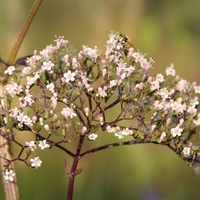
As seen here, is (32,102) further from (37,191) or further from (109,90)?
(37,191)

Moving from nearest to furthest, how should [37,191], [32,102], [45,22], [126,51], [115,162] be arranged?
[32,102] < [126,51] < [37,191] < [115,162] < [45,22]

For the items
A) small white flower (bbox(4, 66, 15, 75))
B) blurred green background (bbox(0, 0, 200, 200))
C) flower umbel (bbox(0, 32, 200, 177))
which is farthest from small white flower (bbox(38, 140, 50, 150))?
blurred green background (bbox(0, 0, 200, 200))

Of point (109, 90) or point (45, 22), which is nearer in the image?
point (109, 90)

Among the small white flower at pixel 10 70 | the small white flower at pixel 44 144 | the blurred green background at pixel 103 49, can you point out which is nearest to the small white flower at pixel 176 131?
the small white flower at pixel 44 144

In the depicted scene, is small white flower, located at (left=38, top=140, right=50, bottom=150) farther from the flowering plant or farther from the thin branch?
the thin branch

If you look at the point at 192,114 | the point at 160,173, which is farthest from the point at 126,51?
the point at 160,173

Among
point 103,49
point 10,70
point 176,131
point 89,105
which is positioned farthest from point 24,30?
point 103,49

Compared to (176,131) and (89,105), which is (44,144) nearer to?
(89,105)
